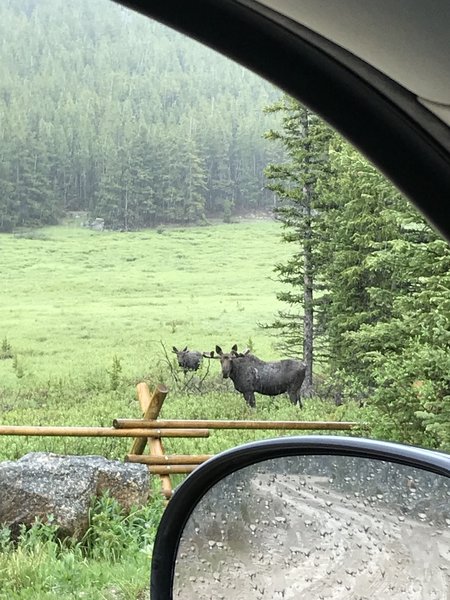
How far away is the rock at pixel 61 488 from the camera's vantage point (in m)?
3.22

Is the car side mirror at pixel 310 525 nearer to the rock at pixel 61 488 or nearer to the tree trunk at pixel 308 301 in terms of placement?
the rock at pixel 61 488

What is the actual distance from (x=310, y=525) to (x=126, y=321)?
4.48 metres

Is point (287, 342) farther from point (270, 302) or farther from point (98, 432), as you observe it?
point (98, 432)

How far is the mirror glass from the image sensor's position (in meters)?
0.39

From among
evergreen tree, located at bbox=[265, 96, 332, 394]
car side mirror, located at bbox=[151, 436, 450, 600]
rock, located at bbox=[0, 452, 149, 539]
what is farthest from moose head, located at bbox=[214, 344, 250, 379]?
car side mirror, located at bbox=[151, 436, 450, 600]

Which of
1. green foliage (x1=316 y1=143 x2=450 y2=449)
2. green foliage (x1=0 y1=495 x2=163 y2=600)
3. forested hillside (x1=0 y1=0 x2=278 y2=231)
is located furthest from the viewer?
forested hillside (x1=0 y1=0 x2=278 y2=231)

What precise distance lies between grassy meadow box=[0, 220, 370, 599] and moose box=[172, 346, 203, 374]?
43 mm

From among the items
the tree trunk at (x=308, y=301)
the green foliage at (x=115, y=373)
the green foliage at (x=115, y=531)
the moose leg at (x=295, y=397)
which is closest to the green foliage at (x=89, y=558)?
the green foliage at (x=115, y=531)

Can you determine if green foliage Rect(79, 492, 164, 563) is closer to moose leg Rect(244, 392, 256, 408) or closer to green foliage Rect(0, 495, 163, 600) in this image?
green foliage Rect(0, 495, 163, 600)

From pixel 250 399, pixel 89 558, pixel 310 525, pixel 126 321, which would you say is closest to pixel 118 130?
pixel 126 321

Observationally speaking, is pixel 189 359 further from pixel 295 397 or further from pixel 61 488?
pixel 61 488

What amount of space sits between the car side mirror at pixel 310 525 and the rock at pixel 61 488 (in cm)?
284

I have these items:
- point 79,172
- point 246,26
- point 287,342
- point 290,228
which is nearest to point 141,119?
point 79,172

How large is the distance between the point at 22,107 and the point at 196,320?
1655mm
